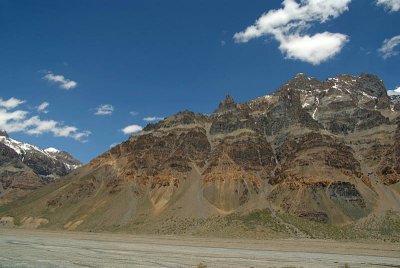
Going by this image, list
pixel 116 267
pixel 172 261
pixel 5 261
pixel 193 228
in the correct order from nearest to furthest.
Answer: pixel 116 267 < pixel 5 261 < pixel 172 261 < pixel 193 228

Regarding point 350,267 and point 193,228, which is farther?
point 193,228

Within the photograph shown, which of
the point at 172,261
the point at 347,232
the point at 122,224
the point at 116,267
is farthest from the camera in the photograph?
the point at 122,224

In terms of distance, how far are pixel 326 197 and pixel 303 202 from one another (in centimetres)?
1009

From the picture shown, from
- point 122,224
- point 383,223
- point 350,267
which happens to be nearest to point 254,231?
point 383,223

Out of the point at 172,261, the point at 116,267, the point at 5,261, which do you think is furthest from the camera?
the point at 172,261

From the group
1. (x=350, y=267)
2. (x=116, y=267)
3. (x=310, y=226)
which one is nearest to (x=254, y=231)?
(x=310, y=226)

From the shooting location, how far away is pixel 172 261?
70812 millimetres

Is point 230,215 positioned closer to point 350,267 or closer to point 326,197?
point 326,197

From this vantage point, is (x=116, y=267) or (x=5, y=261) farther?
(x=5, y=261)

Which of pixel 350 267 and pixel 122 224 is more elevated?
pixel 122 224

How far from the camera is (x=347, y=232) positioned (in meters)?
166

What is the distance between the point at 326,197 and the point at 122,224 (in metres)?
80.8

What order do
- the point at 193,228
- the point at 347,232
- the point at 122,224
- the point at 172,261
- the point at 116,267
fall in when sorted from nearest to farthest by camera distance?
the point at 116,267
the point at 172,261
the point at 347,232
the point at 193,228
the point at 122,224

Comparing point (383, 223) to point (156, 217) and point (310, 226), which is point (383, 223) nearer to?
point (310, 226)
